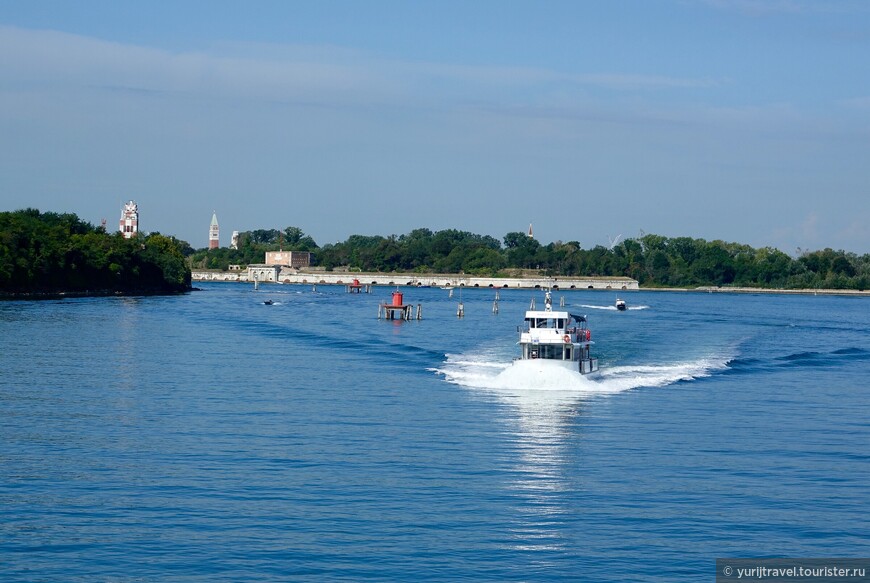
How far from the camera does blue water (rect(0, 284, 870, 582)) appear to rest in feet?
82.8

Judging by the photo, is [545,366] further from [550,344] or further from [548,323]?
[548,323]

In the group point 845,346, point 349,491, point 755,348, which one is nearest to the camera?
point 349,491

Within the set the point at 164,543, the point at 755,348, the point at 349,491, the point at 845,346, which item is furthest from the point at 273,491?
the point at 845,346

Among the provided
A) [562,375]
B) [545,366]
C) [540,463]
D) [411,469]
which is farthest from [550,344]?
[411,469]

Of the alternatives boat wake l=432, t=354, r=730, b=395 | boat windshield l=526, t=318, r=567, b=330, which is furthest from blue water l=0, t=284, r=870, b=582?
boat windshield l=526, t=318, r=567, b=330

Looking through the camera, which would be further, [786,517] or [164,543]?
[786,517]

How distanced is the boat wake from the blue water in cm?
24

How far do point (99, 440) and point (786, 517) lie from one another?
22663mm

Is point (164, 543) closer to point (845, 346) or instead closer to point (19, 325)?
point (19, 325)

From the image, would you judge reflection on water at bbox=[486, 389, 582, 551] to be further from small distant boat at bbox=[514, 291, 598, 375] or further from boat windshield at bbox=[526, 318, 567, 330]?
boat windshield at bbox=[526, 318, 567, 330]

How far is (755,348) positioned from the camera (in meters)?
91.0

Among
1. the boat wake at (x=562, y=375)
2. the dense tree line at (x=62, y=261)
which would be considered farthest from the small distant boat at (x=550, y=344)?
the dense tree line at (x=62, y=261)

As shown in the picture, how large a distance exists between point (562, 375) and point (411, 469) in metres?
24.6

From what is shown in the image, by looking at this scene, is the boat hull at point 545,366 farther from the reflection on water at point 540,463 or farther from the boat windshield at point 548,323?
the boat windshield at point 548,323
